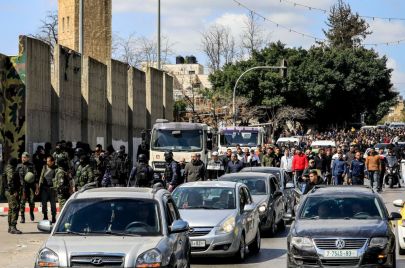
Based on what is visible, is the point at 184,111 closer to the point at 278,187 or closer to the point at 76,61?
the point at 76,61

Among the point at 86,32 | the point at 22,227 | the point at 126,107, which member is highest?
the point at 86,32

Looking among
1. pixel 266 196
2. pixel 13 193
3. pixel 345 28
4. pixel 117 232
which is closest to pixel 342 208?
pixel 117 232

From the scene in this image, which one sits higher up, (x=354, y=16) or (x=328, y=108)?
(x=354, y=16)

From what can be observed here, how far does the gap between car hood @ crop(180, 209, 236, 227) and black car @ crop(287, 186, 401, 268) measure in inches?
60.5

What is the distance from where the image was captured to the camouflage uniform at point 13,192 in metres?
19.3

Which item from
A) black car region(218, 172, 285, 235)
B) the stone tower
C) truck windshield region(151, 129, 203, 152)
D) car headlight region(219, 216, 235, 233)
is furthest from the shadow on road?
the stone tower

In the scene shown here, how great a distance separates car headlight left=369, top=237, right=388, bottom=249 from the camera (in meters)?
13.3

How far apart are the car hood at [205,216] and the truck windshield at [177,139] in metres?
16.9

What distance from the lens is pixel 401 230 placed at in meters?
16.4

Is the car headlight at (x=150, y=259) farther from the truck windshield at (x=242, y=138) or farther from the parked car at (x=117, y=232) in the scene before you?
the truck windshield at (x=242, y=138)

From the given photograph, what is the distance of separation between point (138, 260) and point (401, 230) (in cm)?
763

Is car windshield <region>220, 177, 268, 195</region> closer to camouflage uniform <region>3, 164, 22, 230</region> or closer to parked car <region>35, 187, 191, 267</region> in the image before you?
camouflage uniform <region>3, 164, 22, 230</region>

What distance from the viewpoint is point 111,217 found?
11.2m

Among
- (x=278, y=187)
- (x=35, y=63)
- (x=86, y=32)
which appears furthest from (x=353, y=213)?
(x=86, y=32)
